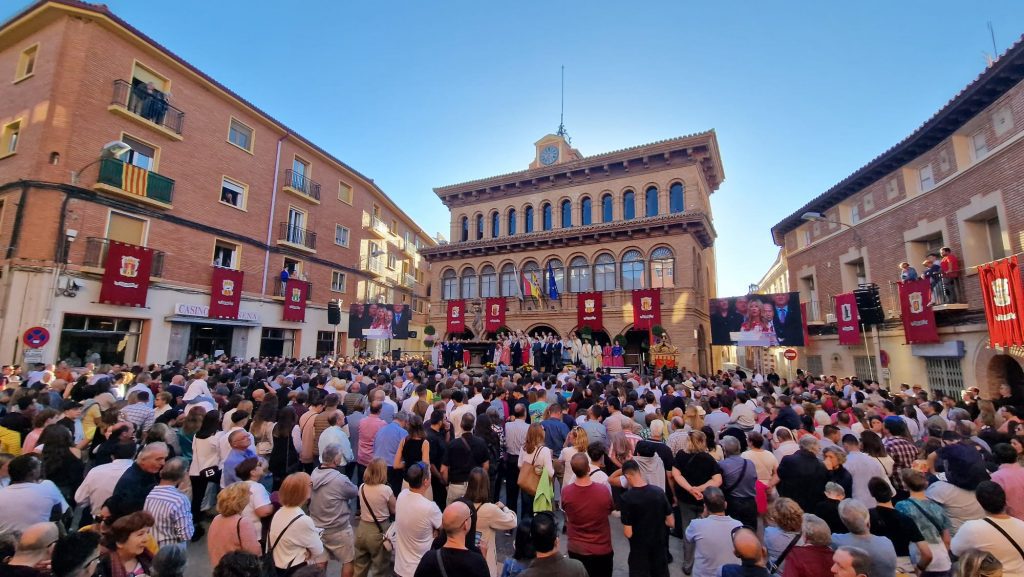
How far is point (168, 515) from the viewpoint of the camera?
376 cm

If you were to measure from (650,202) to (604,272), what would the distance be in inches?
207

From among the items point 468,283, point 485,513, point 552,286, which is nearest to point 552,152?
point 552,286

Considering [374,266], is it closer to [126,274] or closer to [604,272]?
[126,274]

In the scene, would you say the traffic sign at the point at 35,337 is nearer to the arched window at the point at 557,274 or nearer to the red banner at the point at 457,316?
the red banner at the point at 457,316

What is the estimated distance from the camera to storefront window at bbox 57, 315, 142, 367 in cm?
1627

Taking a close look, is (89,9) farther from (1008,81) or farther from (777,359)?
(777,359)

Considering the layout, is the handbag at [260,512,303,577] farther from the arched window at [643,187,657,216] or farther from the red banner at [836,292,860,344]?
the arched window at [643,187,657,216]

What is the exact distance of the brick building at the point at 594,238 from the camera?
81.3 ft

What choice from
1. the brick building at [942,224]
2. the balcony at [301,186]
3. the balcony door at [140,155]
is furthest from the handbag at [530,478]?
the balcony at [301,186]

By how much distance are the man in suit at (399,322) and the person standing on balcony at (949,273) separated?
Result: 73.1 ft

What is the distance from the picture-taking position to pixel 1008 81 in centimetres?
1233

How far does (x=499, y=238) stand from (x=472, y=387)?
20.8m

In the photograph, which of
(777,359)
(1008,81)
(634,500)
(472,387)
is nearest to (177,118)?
(472,387)

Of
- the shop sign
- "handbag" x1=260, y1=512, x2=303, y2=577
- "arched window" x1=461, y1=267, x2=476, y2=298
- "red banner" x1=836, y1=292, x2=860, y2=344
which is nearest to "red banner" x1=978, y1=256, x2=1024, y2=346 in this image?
"red banner" x1=836, y1=292, x2=860, y2=344
